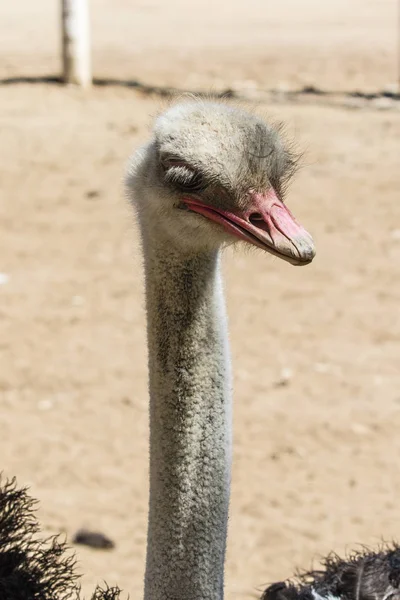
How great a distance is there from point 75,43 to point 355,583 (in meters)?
8.60

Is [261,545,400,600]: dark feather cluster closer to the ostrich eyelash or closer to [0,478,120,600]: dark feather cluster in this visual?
[0,478,120,600]: dark feather cluster

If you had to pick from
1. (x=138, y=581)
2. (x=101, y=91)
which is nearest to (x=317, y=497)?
(x=138, y=581)

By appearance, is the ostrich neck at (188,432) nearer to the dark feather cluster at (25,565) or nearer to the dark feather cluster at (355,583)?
the dark feather cluster at (25,565)

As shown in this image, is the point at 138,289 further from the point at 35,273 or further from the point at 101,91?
the point at 101,91

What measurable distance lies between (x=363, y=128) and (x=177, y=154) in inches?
284

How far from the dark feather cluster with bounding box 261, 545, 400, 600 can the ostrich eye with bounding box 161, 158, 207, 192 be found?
1.05 meters

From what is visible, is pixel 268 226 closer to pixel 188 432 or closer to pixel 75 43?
pixel 188 432

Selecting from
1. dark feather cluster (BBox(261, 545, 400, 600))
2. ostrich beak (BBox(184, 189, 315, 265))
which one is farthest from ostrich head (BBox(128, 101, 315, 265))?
dark feather cluster (BBox(261, 545, 400, 600))

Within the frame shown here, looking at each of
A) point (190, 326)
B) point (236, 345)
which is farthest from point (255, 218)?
point (236, 345)

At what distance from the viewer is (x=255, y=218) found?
2.10m

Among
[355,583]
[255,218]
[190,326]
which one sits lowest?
[355,583]

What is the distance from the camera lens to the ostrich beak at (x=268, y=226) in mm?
2008

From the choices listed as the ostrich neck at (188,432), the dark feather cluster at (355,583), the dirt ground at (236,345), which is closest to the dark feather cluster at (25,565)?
the ostrich neck at (188,432)

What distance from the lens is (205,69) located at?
38.3 feet
